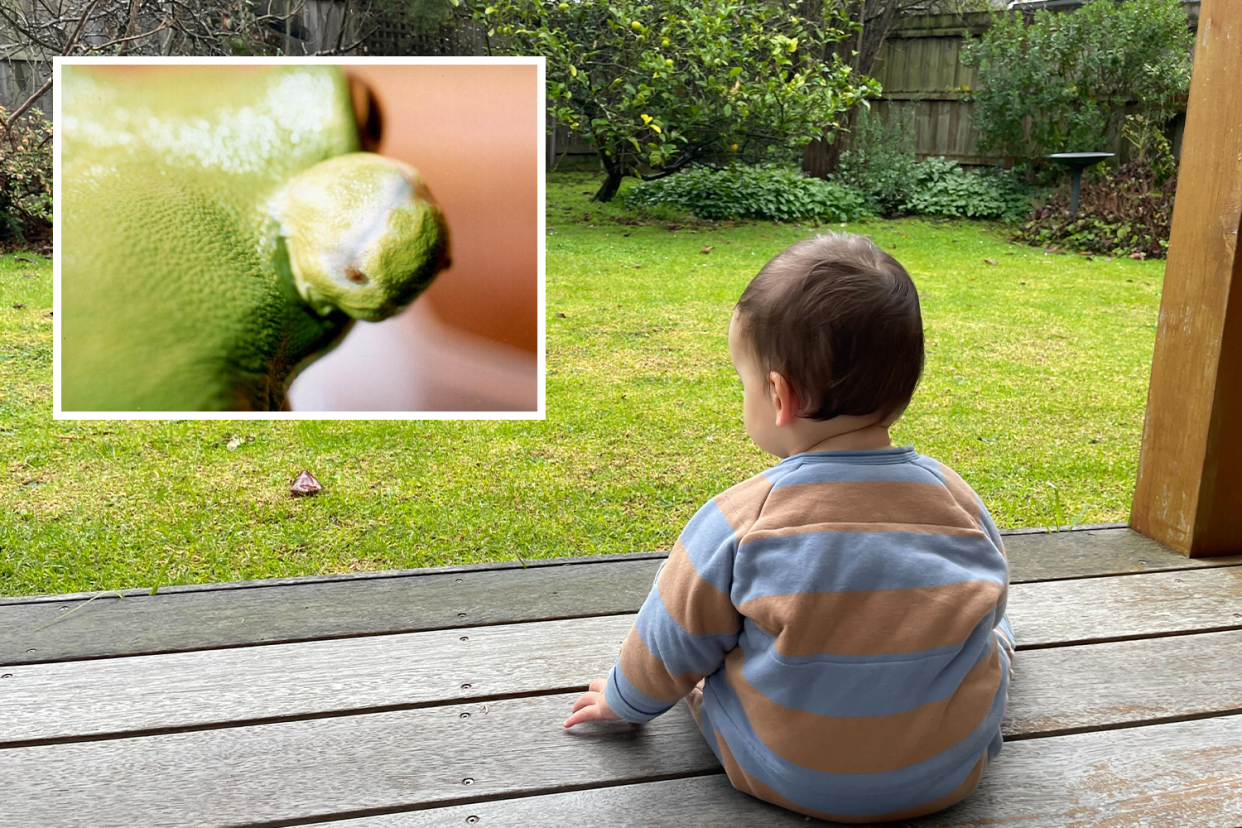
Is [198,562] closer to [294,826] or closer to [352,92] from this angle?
[294,826]

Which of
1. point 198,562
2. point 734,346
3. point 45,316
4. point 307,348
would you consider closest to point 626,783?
point 734,346

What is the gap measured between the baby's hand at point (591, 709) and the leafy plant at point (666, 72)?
563 cm

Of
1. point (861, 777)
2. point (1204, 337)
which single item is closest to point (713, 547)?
point (861, 777)

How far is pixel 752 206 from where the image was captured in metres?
7.33

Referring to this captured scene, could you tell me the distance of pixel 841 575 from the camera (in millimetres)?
1005

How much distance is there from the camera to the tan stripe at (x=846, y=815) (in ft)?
3.61

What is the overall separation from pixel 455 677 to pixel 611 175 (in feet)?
22.1

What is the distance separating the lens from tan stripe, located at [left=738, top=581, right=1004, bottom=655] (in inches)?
39.7

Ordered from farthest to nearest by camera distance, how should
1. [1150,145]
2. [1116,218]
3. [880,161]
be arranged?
[880,161]
[1150,145]
[1116,218]

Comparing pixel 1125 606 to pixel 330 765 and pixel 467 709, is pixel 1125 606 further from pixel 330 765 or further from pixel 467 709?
pixel 330 765

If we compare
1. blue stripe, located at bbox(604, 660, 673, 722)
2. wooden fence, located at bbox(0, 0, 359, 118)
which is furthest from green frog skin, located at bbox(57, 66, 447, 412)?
wooden fence, located at bbox(0, 0, 359, 118)

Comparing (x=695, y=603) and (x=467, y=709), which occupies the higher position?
(x=695, y=603)

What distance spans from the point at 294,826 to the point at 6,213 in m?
5.00

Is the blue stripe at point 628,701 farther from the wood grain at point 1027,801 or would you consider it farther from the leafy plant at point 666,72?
the leafy plant at point 666,72
